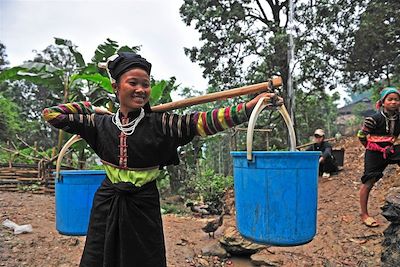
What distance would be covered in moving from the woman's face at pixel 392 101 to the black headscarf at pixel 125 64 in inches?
96.6

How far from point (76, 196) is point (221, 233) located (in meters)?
2.96

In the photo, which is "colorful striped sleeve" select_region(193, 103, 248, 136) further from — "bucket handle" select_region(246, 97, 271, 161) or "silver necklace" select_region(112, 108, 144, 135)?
"silver necklace" select_region(112, 108, 144, 135)

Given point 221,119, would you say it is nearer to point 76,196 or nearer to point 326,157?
point 76,196

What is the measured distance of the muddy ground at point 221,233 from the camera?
3.24 meters

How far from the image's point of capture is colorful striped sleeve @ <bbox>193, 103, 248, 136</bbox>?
58.6 inches

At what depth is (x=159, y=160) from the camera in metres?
1.59

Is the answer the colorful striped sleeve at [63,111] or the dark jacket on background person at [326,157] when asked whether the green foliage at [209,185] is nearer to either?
the dark jacket on background person at [326,157]

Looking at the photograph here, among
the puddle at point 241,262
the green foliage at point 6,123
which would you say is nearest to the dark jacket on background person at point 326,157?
the puddle at point 241,262

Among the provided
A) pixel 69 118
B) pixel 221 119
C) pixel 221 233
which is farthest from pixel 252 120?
pixel 221 233

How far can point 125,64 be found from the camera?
1.55 metres

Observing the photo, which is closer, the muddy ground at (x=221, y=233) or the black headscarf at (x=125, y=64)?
the black headscarf at (x=125, y=64)

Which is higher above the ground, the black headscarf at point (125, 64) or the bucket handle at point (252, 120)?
the black headscarf at point (125, 64)

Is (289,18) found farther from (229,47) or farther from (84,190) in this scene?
(84,190)

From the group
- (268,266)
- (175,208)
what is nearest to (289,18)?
(175,208)
